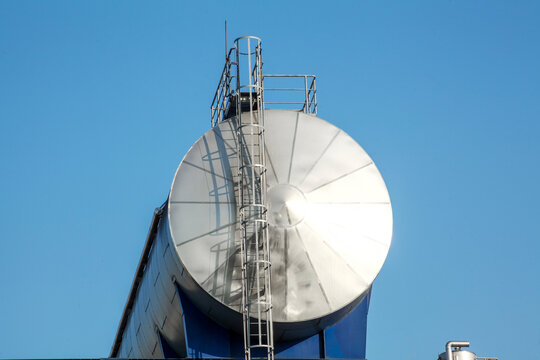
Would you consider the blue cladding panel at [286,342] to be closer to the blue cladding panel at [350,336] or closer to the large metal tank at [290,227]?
the blue cladding panel at [350,336]

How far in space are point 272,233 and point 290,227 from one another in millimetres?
305

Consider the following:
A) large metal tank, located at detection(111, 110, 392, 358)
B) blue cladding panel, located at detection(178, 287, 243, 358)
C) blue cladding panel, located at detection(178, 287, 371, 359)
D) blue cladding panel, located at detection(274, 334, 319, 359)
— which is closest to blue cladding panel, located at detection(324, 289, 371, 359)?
blue cladding panel, located at detection(178, 287, 371, 359)

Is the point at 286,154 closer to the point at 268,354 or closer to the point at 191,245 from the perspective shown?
the point at 191,245

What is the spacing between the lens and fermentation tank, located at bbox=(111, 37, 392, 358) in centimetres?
1339

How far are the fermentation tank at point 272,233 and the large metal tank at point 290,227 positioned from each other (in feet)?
0.05

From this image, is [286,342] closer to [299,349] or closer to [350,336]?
[299,349]

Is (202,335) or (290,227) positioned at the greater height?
(290,227)

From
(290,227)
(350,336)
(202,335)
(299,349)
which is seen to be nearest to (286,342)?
(299,349)

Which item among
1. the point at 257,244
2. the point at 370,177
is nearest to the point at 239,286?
the point at 257,244

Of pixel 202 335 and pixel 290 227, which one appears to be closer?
pixel 290 227

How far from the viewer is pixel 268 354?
13094mm

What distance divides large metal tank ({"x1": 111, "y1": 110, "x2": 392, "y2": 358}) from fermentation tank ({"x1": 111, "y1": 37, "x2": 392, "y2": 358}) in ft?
0.05

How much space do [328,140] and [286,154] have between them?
0.82 m

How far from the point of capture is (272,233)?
13.6m
